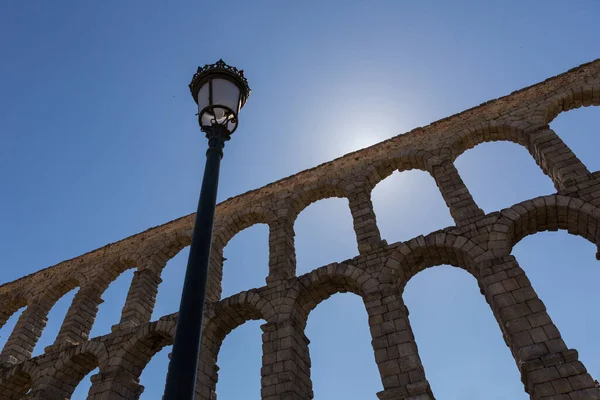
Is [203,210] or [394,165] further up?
[394,165]

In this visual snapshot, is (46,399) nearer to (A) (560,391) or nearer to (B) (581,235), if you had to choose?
(A) (560,391)

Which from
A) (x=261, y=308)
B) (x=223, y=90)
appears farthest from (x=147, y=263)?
(x=223, y=90)

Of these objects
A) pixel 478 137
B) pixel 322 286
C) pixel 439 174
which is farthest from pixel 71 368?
pixel 478 137

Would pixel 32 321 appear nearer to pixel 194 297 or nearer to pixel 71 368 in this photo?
pixel 71 368

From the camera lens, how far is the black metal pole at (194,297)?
3.35 metres

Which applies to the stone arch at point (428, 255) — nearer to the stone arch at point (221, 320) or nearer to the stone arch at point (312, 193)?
the stone arch at point (221, 320)

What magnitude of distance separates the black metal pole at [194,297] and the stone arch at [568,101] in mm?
11716

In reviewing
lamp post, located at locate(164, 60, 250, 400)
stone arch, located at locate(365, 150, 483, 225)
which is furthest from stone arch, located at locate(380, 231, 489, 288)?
lamp post, located at locate(164, 60, 250, 400)

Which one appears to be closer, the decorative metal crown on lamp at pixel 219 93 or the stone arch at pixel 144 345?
the decorative metal crown on lamp at pixel 219 93

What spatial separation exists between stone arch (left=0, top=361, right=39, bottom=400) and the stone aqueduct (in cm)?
3

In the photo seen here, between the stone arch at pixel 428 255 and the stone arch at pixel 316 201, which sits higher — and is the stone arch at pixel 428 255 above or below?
below

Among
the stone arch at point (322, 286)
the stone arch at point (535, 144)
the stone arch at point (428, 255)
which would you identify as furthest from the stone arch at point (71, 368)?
the stone arch at point (535, 144)

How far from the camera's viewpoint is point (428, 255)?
11305 millimetres

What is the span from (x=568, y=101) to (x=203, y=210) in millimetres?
13325
